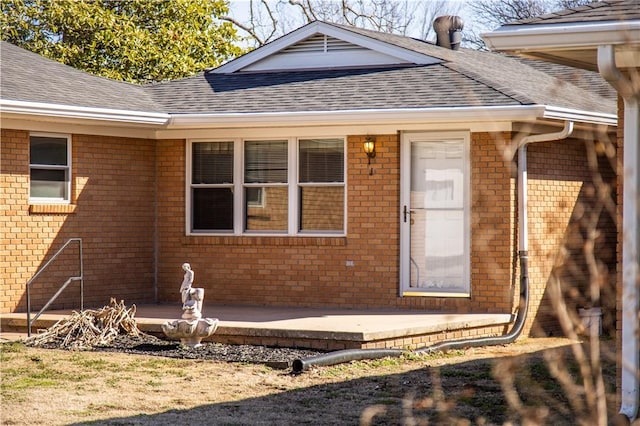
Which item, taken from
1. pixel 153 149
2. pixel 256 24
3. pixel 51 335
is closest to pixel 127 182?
pixel 153 149

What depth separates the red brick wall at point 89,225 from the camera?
42.2ft

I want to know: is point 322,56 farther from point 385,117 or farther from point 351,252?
point 351,252

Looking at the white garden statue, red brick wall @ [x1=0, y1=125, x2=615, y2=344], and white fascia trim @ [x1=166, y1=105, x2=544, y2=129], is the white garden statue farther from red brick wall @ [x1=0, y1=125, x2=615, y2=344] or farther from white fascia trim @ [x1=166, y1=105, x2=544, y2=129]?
white fascia trim @ [x1=166, y1=105, x2=544, y2=129]

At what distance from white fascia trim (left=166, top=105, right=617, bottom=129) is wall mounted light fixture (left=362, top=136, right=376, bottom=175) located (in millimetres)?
487

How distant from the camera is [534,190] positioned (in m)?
13.2

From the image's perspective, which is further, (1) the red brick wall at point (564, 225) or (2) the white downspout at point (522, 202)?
(1) the red brick wall at point (564, 225)

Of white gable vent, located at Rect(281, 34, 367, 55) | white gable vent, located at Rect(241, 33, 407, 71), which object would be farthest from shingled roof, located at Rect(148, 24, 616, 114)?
white gable vent, located at Rect(281, 34, 367, 55)

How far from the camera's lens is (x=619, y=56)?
277 inches

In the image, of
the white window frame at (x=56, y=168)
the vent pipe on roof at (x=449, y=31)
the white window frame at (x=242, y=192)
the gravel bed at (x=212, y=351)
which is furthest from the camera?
the vent pipe on roof at (x=449, y=31)

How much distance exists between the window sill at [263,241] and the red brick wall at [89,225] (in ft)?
2.57

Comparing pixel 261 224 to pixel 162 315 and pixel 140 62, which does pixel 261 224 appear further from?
pixel 140 62

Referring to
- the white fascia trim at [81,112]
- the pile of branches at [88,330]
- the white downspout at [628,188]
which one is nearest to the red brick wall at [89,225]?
the white fascia trim at [81,112]

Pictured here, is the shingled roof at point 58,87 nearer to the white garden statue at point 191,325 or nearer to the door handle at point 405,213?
the white garden statue at point 191,325

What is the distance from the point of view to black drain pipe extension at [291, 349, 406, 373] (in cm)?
979
